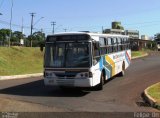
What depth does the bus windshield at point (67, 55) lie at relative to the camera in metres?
17.4

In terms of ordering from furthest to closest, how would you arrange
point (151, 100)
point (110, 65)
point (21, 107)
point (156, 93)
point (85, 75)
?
point (110, 65), point (85, 75), point (156, 93), point (151, 100), point (21, 107)

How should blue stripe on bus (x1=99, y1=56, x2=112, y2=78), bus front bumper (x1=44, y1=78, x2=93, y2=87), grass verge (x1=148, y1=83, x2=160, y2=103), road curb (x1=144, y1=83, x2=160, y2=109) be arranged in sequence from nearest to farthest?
1. road curb (x1=144, y1=83, x2=160, y2=109)
2. grass verge (x1=148, y1=83, x2=160, y2=103)
3. bus front bumper (x1=44, y1=78, x2=93, y2=87)
4. blue stripe on bus (x1=99, y1=56, x2=112, y2=78)

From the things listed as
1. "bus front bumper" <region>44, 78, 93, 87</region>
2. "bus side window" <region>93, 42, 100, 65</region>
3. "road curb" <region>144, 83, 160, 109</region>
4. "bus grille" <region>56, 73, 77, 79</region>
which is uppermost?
"bus side window" <region>93, 42, 100, 65</region>

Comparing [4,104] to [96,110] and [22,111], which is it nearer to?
[22,111]

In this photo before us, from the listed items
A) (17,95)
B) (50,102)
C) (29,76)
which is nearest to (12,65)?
(29,76)

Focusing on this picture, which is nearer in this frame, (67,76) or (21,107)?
(21,107)

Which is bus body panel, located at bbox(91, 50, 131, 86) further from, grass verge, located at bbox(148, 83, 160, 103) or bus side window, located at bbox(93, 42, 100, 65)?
grass verge, located at bbox(148, 83, 160, 103)

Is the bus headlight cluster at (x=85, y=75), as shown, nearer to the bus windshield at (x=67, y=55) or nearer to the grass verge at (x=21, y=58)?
the bus windshield at (x=67, y=55)

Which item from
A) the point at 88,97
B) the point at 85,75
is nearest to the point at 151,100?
the point at 88,97

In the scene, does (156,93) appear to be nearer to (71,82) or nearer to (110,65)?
(71,82)

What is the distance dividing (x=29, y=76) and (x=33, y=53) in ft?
77.7

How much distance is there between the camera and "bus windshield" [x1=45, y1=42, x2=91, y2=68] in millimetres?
17375

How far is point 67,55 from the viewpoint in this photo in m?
17.6

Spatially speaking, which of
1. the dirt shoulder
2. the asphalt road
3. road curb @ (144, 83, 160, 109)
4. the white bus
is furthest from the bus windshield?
the dirt shoulder
